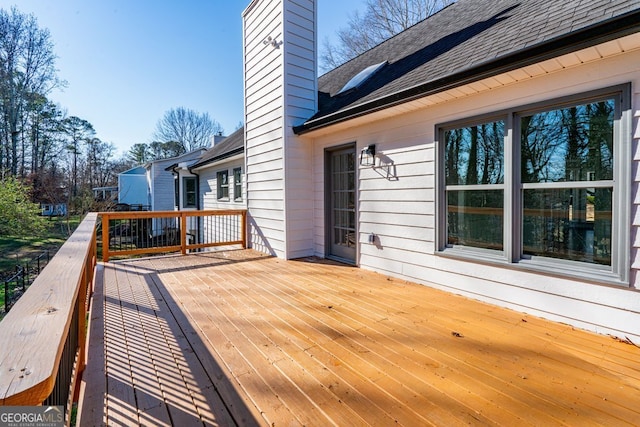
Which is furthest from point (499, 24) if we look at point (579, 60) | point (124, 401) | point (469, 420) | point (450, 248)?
point (124, 401)

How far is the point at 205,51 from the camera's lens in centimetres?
1275

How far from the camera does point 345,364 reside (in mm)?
2080

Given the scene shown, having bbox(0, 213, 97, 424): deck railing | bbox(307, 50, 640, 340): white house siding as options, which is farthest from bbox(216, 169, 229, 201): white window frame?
bbox(0, 213, 97, 424): deck railing

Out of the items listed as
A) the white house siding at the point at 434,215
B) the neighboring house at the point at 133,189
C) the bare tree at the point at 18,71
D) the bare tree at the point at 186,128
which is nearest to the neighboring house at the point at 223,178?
the white house siding at the point at 434,215

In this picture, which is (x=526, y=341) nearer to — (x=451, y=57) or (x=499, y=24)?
(x=451, y=57)

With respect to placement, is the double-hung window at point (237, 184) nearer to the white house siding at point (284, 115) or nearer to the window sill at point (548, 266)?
the white house siding at point (284, 115)

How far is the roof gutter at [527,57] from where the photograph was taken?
80.7 inches

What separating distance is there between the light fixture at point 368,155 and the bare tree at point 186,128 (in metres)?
27.6

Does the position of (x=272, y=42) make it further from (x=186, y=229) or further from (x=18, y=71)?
(x=18, y=71)

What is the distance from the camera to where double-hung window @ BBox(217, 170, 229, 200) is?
9281 mm

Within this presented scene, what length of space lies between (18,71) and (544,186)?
23923 mm

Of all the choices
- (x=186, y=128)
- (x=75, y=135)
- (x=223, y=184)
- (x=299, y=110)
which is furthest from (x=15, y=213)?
(x=186, y=128)

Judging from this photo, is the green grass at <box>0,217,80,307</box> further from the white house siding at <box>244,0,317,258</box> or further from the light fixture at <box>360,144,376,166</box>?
the light fixture at <box>360,144,376,166</box>

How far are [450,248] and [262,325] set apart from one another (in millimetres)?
2254
